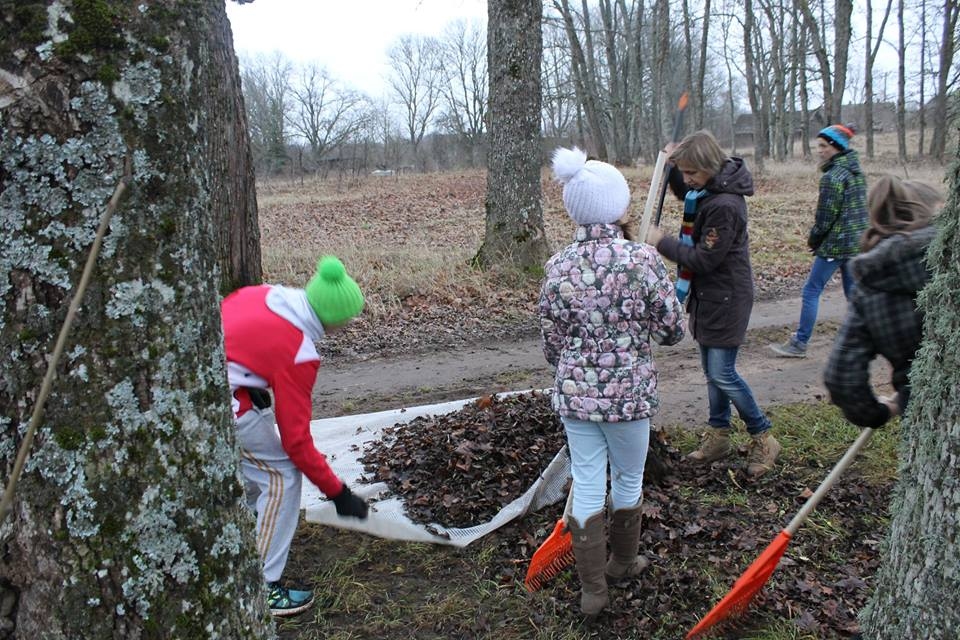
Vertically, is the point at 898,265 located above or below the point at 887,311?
above

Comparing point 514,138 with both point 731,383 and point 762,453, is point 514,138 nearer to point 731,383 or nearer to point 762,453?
point 731,383

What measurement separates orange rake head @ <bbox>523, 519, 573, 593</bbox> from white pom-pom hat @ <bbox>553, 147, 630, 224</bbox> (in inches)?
59.7

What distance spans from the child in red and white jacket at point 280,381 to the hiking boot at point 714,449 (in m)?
2.37

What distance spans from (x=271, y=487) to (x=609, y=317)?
172cm

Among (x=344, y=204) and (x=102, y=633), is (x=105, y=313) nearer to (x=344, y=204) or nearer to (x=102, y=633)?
(x=102, y=633)

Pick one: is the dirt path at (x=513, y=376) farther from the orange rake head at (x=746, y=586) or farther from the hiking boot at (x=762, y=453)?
the orange rake head at (x=746, y=586)

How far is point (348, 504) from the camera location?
3117 millimetres

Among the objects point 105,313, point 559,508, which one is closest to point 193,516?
point 105,313

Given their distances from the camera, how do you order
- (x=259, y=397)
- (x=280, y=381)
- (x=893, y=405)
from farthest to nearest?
(x=259, y=397) < (x=280, y=381) < (x=893, y=405)

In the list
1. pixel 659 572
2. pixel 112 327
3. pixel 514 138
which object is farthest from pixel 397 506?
pixel 514 138

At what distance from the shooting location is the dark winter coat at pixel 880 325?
229 cm

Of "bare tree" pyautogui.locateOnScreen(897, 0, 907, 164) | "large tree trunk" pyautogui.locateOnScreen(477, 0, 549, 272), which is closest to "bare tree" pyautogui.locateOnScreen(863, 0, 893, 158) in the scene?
"bare tree" pyautogui.locateOnScreen(897, 0, 907, 164)

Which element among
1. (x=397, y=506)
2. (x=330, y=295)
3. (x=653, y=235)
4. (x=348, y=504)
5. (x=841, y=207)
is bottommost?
(x=397, y=506)

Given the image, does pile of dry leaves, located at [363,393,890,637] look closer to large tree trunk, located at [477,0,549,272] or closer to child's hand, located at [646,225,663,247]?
child's hand, located at [646,225,663,247]
